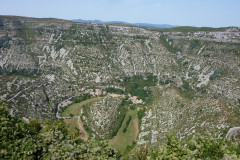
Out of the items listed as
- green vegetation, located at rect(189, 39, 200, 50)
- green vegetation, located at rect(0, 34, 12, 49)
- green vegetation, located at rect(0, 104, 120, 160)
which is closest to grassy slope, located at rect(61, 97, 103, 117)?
green vegetation, located at rect(0, 104, 120, 160)

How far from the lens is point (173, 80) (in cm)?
10906

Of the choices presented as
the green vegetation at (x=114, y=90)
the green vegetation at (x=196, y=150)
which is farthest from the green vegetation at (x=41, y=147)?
the green vegetation at (x=114, y=90)

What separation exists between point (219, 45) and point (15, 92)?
404ft

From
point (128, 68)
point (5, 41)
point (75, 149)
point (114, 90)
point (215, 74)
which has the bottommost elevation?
point (114, 90)

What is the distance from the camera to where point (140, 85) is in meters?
111

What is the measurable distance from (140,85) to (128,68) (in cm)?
2046

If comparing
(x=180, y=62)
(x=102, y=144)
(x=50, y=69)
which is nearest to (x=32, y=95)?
(x=50, y=69)

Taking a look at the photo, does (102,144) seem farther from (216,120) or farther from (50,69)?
(50,69)

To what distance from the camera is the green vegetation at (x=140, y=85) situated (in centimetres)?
9994

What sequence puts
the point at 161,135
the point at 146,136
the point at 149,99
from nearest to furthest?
the point at 161,135
the point at 146,136
the point at 149,99

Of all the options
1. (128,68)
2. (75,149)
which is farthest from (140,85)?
(75,149)

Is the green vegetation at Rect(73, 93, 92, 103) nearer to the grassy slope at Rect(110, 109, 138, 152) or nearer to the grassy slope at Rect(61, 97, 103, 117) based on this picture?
the grassy slope at Rect(61, 97, 103, 117)

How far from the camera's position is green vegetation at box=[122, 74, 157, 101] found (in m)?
99.9

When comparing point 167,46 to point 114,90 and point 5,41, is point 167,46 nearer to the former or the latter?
point 114,90
